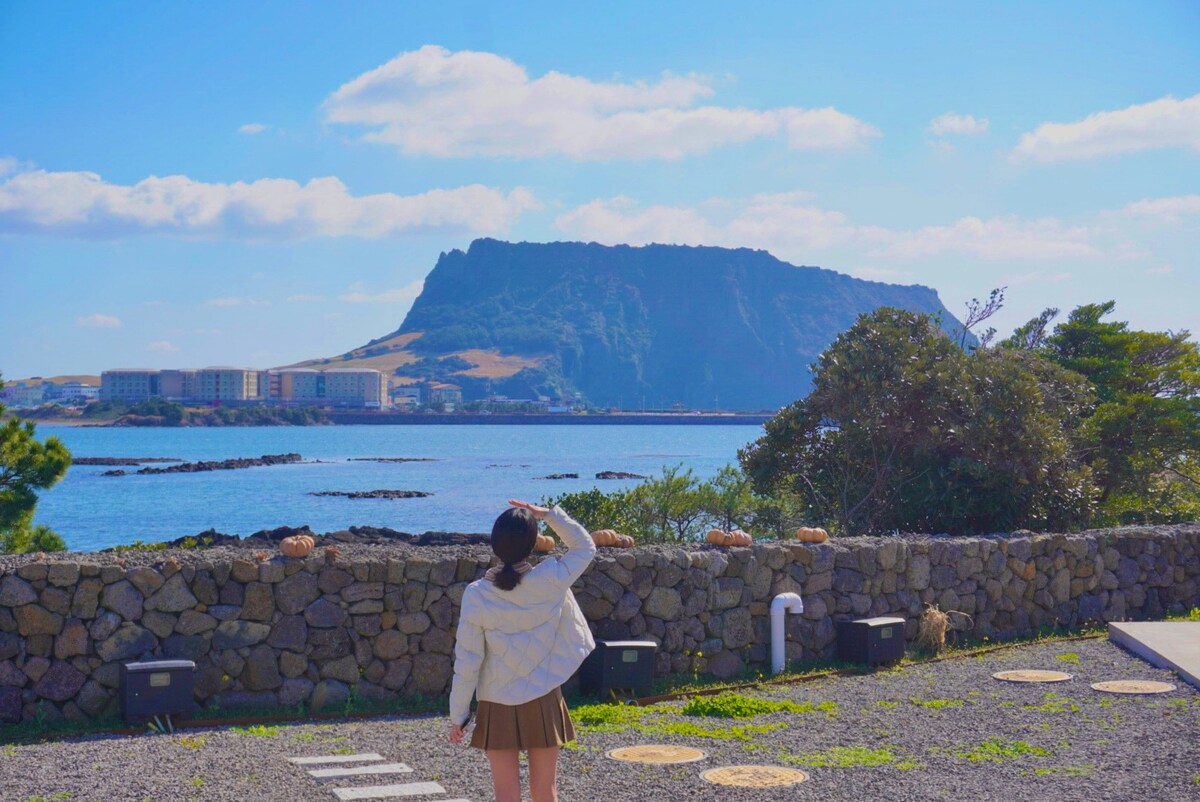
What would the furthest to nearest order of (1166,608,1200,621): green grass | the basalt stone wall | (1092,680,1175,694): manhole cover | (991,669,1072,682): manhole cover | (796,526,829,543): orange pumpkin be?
1. (1166,608,1200,621): green grass
2. (796,526,829,543): orange pumpkin
3. (991,669,1072,682): manhole cover
4. (1092,680,1175,694): manhole cover
5. the basalt stone wall

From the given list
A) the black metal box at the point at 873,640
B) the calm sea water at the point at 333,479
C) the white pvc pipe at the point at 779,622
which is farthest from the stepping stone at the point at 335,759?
the calm sea water at the point at 333,479

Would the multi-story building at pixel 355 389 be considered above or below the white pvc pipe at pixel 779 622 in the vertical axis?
above

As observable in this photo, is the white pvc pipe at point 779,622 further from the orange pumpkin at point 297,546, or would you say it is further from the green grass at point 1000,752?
the orange pumpkin at point 297,546

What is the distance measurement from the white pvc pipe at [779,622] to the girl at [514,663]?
19.1ft

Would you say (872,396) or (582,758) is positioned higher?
(872,396)

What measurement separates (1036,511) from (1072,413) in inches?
104

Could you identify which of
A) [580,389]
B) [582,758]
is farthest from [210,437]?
[582,758]

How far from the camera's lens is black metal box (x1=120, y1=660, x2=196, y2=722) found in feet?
26.6

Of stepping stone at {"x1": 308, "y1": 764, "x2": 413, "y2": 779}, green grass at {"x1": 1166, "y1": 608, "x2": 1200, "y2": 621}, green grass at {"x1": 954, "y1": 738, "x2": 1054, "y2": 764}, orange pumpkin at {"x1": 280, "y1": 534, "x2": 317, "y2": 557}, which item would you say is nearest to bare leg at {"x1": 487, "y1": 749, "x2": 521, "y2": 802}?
stepping stone at {"x1": 308, "y1": 764, "x2": 413, "y2": 779}

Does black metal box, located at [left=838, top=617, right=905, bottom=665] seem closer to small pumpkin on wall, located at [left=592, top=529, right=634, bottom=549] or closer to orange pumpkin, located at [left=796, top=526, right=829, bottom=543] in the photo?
orange pumpkin, located at [left=796, top=526, right=829, bottom=543]

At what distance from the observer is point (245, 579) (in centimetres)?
892

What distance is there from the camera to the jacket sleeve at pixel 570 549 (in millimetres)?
4906

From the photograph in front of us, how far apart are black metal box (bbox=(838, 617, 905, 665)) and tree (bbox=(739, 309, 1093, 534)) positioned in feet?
14.2

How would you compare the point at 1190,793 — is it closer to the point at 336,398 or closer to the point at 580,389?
the point at 336,398
